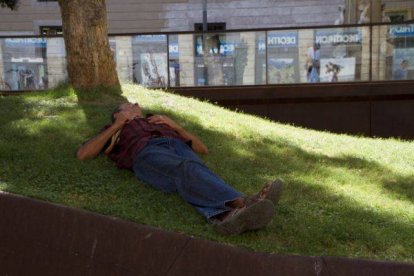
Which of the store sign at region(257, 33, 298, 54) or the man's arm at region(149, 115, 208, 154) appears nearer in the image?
the man's arm at region(149, 115, 208, 154)

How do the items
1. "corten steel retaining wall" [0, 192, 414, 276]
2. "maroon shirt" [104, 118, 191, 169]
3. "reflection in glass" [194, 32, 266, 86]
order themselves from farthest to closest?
1. "reflection in glass" [194, 32, 266, 86]
2. "maroon shirt" [104, 118, 191, 169]
3. "corten steel retaining wall" [0, 192, 414, 276]

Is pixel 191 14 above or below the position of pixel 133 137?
above

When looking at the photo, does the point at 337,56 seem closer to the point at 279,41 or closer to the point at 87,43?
the point at 279,41

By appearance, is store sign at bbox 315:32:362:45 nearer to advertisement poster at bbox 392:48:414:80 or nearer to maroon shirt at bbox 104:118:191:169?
advertisement poster at bbox 392:48:414:80

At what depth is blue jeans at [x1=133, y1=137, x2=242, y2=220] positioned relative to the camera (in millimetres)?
4363

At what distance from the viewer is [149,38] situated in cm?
1159

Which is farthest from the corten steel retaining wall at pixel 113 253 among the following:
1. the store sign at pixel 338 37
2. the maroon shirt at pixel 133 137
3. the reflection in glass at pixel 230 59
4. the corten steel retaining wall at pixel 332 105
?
the store sign at pixel 338 37

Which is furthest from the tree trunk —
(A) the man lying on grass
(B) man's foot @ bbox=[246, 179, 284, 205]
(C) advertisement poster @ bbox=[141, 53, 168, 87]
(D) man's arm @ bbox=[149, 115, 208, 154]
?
(B) man's foot @ bbox=[246, 179, 284, 205]

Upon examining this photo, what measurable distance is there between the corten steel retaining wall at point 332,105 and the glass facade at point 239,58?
245 millimetres

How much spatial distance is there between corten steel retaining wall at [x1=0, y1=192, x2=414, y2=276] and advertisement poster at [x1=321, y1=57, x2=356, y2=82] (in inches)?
305

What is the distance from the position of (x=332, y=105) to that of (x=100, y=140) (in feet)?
22.0

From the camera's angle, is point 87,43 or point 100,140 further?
point 87,43

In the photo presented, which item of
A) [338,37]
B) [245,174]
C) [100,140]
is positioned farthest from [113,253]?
[338,37]

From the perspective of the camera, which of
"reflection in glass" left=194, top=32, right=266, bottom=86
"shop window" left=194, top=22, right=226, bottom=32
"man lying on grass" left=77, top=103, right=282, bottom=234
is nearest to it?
"man lying on grass" left=77, top=103, right=282, bottom=234
